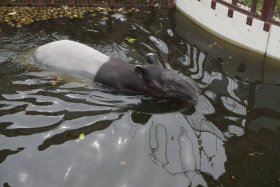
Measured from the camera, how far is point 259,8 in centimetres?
958

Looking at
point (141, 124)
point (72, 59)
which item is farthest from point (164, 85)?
point (72, 59)

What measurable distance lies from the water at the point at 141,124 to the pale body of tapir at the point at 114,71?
0.15 m

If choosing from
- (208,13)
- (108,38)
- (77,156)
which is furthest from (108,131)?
(208,13)

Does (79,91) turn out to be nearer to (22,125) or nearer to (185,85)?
(22,125)

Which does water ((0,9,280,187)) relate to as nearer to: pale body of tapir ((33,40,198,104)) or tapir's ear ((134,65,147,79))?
pale body of tapir ((33,40,198,104))

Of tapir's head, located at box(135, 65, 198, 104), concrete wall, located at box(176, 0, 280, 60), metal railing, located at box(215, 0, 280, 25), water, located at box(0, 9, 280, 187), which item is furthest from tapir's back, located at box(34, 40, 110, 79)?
metal railing, located at box(215, 0, 280, 25)

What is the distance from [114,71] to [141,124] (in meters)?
1.38

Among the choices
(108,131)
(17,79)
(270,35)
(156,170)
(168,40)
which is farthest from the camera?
(168,40)

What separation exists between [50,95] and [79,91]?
508 mm

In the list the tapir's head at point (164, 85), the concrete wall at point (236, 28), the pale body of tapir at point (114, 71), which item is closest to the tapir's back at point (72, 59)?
the pale body of tapir at point (114, 71)

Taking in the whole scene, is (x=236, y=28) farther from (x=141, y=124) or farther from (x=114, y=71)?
(x=141, y=124)

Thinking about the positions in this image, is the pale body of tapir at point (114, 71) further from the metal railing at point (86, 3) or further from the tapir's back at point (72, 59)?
the metal railing at point (86, 3)

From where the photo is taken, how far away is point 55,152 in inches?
234

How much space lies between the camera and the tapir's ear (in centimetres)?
721
